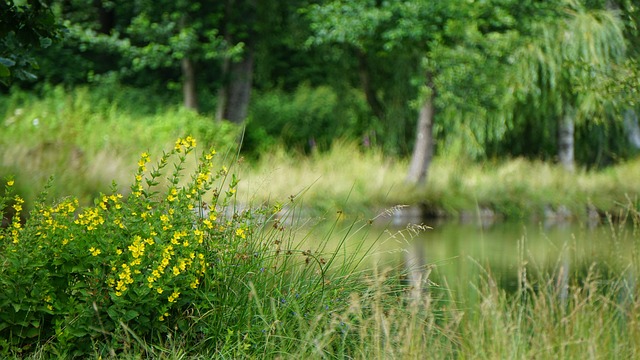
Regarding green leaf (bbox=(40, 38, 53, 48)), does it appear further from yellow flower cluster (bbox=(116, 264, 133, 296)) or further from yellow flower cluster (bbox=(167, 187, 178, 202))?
yellow flower cluster (bbox=(116, 264, 133, 296))

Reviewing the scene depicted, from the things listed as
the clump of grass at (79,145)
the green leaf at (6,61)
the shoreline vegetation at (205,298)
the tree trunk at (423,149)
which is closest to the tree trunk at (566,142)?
the tree trunk at (423,149)

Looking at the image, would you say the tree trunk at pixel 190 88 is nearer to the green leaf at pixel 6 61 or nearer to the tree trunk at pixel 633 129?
the tree trunk at pixel 633 129

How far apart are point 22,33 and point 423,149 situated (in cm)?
1242

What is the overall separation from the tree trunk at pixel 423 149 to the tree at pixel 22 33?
38.1ft

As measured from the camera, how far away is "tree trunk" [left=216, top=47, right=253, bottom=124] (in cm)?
2108

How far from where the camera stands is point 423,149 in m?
16.6

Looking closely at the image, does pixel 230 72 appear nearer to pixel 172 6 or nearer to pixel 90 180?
pixel 172 6

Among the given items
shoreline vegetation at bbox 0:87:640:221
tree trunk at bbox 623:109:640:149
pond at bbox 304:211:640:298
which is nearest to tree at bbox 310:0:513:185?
shoreline vegetation at bbox 0:87:640:221

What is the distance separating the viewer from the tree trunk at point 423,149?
646 inches

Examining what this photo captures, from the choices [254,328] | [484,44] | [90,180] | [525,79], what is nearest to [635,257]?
[254,328]

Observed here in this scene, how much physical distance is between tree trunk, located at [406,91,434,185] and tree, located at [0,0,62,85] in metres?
11.6

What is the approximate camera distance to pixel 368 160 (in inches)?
642

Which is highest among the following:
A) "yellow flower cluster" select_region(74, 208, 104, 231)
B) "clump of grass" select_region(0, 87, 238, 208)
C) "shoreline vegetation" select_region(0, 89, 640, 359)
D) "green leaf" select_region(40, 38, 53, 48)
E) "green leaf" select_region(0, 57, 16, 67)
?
"green leaf" select_region(40, 38, 53, 48)

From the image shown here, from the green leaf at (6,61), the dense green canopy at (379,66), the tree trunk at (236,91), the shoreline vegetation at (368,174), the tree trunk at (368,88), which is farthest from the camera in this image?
the tree trunk at (368,88)
